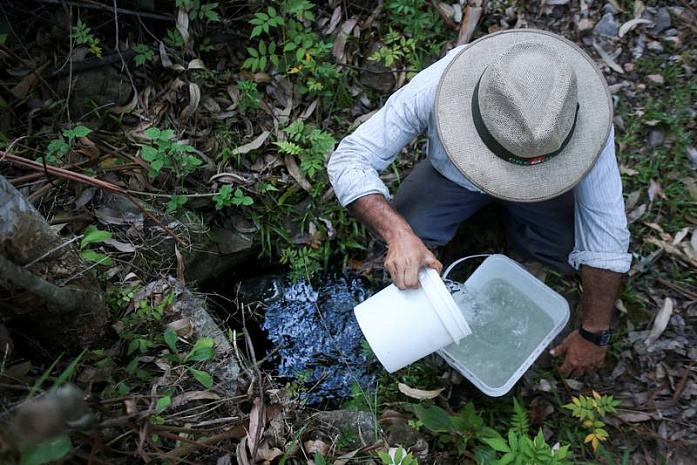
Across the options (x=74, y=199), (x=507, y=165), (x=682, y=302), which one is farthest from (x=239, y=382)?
(x=682, y=302)

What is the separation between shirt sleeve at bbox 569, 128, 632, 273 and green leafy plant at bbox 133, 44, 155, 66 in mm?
2358

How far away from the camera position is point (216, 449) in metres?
1.99

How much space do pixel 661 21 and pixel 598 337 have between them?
2.04m

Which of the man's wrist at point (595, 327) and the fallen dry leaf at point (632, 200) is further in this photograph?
the fallen dry leaf at point (632, 200)

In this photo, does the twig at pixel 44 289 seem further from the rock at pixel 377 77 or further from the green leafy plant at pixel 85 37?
the rock at pixel 377 77

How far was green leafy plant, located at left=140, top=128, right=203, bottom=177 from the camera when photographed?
262 cm

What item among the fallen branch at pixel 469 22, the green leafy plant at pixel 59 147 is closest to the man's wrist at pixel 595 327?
the fallen branch at pixel 469 22

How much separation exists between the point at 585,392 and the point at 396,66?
7.08ft

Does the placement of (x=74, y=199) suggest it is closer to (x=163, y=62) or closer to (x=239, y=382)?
(x=163, y=62)

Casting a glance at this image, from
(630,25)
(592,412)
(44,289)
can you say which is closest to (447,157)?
(592,412)

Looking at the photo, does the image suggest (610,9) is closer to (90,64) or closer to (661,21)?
(661,21)

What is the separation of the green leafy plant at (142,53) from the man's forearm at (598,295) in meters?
2.57

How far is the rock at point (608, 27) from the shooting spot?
329 cm

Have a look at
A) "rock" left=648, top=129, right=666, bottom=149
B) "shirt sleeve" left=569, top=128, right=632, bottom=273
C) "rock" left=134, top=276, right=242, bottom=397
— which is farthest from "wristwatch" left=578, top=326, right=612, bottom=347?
"rock" left=134, top=276, right=242, bottom=397
